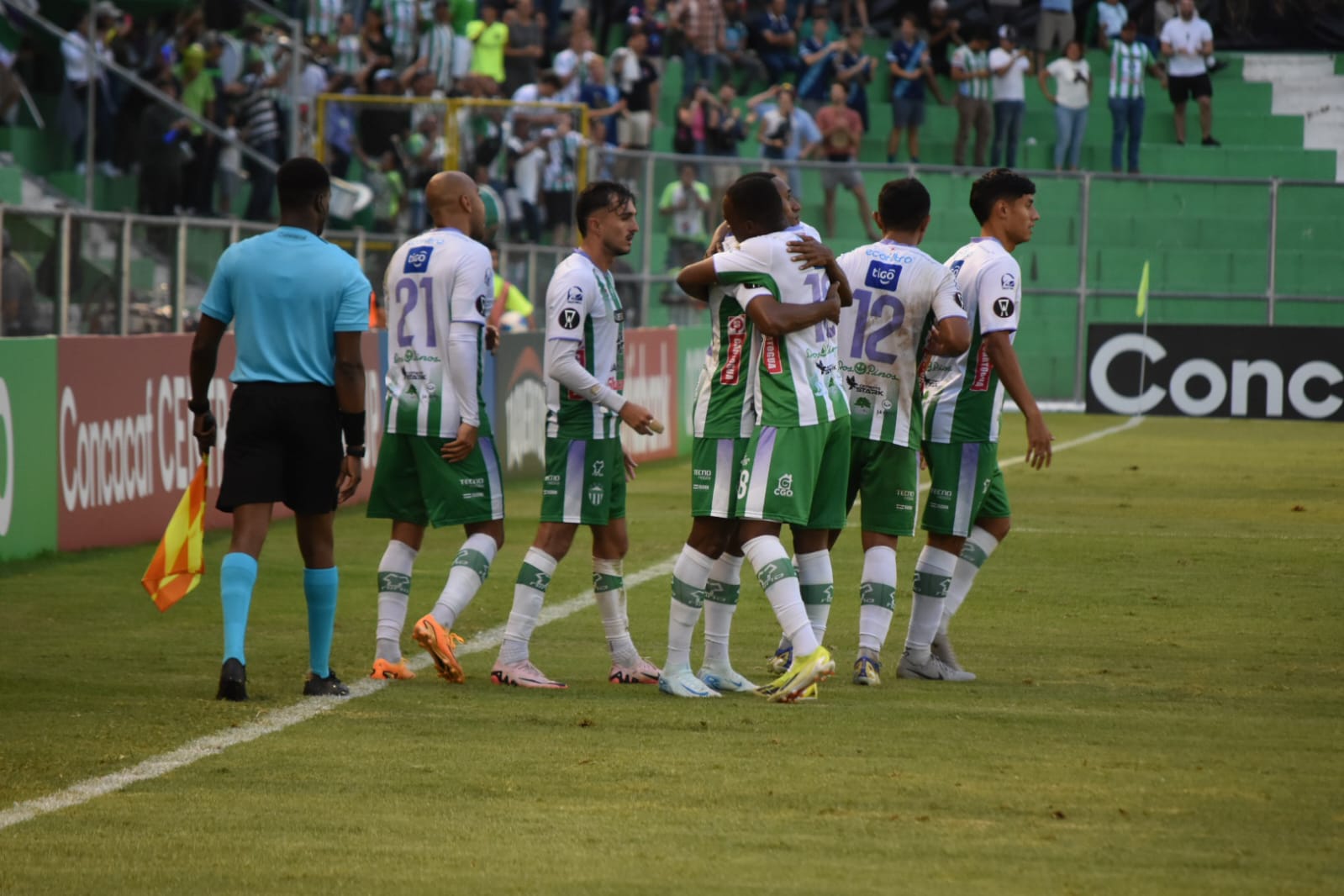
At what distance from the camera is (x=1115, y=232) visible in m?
29.7

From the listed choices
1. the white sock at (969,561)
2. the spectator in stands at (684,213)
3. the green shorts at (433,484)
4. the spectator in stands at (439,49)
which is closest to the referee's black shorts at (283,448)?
the green shorts at (433,484)

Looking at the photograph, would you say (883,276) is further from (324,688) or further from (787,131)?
(787,131)

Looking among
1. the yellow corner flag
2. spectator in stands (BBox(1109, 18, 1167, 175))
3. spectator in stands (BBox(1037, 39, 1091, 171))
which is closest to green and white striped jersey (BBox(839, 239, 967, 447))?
the yellow corner flag

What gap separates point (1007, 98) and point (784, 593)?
2593cm

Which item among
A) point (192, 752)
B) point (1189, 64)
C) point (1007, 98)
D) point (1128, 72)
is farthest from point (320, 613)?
point (1189, 64)

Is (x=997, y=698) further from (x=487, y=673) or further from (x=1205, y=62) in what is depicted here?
(x=1205, y=62)

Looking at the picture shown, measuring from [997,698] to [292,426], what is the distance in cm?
282

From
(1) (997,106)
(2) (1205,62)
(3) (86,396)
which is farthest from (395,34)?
(3) (86,396)

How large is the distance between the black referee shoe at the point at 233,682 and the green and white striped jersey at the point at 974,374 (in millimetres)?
2902

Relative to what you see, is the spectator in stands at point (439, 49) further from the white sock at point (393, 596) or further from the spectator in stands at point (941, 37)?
the white sock at point (393, 596)

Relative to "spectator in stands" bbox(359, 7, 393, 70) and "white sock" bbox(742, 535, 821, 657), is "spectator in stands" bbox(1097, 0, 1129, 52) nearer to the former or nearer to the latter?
"spectator in stands" bbox(359, 7, 393, 70)

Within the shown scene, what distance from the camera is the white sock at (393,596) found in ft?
27.7

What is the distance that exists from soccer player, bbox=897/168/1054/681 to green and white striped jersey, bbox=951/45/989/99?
2443 centimetres

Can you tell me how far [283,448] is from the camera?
7840mm
